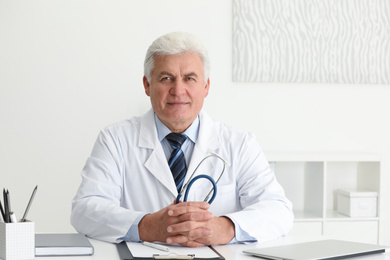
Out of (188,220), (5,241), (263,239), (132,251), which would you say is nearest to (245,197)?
(263,239)

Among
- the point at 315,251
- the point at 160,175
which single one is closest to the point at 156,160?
the point at 160,175

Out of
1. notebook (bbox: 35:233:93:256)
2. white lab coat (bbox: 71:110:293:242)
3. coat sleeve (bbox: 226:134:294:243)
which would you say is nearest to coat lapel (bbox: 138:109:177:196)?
white lab coat (bbox: 71:110:293:242)

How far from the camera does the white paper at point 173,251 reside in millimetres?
1647

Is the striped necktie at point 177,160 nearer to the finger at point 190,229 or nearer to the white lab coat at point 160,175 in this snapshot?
the white lab coat at point 160,175

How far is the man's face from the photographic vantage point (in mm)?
2227

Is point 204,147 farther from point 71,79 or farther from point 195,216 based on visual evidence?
point 71,79

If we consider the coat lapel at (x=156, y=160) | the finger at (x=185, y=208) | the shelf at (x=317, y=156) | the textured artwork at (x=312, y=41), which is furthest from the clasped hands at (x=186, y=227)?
the textured artwork at (x=312, y=41)

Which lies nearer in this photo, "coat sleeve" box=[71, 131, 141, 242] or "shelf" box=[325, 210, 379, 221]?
"coat sleeve" box=[71, 131, 141, 242]

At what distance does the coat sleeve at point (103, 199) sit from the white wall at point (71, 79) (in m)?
1.45

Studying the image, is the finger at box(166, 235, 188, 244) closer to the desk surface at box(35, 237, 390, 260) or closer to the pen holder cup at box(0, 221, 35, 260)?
the desk surface at box(35, 237, 390, 260)

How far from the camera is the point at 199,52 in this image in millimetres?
2246

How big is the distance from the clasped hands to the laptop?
13 cm

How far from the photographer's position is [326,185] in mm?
3898

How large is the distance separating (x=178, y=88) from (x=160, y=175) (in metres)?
0.34
